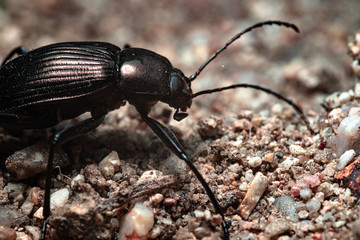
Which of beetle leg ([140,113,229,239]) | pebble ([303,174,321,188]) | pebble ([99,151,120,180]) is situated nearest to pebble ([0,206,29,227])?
pebble ([99,151,120,180])

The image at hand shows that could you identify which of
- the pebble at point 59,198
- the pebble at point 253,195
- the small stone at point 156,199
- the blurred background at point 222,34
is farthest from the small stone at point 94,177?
the blurred background at point 222,34

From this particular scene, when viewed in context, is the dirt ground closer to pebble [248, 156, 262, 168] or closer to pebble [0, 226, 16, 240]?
pebble [248, 156, 262, 168]

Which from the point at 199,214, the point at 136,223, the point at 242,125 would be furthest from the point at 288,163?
the point at 136,223

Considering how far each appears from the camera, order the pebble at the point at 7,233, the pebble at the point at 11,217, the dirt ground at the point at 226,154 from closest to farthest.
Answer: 1. the pebble at the point at 7,233
2. the dirt ground at the point at 226,154
3. the pebble at the point at 11,217

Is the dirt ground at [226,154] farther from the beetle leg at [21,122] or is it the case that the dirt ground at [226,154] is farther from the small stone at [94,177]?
the beetle leg at [21,122]

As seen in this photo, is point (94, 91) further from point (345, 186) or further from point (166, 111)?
point (345, 186)

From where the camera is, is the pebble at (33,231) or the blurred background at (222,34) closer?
the pebble at (33,231)

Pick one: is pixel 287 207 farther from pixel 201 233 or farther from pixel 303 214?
pixel 201 233
